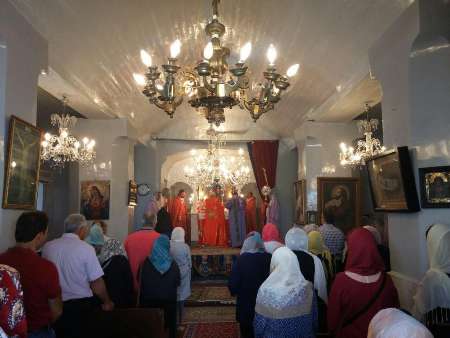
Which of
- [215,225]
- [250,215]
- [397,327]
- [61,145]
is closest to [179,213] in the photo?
[215,225]

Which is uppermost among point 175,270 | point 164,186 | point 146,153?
point 146,153

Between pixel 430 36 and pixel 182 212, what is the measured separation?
934 cm

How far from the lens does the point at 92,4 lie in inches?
182

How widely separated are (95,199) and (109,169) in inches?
26.5

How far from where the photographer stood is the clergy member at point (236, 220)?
38.5 ft

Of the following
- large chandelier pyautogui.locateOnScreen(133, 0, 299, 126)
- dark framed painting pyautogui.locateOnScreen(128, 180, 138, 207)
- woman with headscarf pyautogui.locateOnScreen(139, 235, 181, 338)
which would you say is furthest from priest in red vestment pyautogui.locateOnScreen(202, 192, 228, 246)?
large chandelier pyautogui.locateOnScreen(133, 0, 299, 126)

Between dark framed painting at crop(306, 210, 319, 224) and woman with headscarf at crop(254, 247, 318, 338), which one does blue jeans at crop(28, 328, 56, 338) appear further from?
dark framed painting at crop(306, 210, 319, 224)

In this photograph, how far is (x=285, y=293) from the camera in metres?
3.21

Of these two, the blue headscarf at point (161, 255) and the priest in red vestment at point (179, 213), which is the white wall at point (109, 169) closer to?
the priest in red vestment at point (179, 213)

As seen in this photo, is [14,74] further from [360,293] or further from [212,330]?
[212,330]

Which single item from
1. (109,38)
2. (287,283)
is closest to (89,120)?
(109,38)

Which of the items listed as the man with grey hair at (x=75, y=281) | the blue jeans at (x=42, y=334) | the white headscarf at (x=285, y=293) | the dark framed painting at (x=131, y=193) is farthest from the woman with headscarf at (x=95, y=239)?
the dark framed painting at (x=131, y=193)

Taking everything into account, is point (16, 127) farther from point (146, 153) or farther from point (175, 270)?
point (146, 153)

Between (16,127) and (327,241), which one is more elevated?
(16,127)
